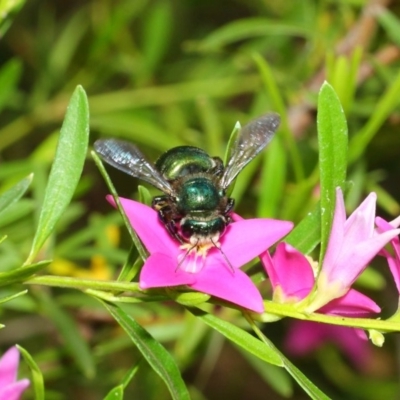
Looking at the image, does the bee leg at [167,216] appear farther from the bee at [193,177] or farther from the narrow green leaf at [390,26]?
the narrow green leaf at [390,26]

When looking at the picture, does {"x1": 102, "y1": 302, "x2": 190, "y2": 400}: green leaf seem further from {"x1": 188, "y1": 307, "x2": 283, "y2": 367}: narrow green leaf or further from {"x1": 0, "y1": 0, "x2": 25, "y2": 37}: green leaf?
{"x1": 0, "y1": 0, "x2": 25, "y2": 37}: green leaf

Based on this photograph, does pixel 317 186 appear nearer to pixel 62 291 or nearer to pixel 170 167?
pixel 170 167

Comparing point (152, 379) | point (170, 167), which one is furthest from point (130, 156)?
point (152, 379)

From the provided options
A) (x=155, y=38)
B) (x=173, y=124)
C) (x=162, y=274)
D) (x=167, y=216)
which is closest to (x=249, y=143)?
(x=167, y=216)

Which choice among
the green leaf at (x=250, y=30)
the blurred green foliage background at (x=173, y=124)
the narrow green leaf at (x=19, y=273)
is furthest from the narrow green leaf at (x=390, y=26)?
the narrow green leaf at (x=19, y=273)

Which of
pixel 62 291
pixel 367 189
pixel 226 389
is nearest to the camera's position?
pixel 367 189

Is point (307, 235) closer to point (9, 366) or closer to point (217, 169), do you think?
point (217, 169)
